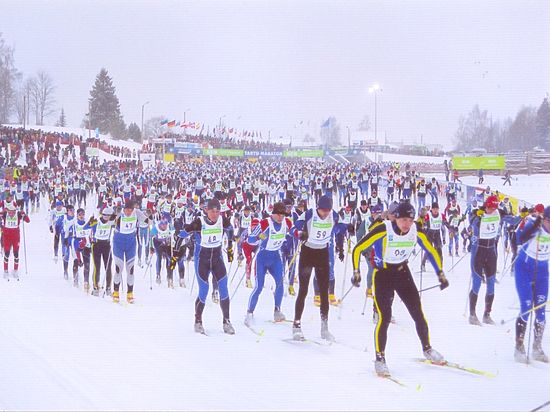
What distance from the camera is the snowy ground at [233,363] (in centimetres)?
483

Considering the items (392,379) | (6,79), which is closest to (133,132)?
(6,79)

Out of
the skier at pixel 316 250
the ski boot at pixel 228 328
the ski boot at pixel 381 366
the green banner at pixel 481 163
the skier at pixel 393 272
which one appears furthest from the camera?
the green banner at pixel 481 163

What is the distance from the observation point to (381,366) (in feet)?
17.9

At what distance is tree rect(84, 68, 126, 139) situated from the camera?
263 feet

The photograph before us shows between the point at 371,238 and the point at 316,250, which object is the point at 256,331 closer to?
the point at 316,250

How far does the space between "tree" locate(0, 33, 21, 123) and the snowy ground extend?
818 inches

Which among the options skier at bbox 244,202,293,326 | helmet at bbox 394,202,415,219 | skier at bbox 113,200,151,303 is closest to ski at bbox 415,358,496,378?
helmet at bbox 394,202,415,219

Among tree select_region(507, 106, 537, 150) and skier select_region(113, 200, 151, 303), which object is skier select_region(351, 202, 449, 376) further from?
tree select_region(507, 106, 537, 150)

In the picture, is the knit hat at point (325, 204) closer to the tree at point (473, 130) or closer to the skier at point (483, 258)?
the skier at point (483, 258)

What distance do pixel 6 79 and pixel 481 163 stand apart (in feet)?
99.1

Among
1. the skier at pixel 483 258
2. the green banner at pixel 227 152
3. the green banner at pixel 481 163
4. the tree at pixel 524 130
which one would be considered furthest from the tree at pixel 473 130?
the skier at pixel 483 258

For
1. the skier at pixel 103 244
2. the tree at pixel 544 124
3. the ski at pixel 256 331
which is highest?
the tree at pixel 544 124

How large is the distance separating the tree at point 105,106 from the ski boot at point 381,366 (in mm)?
78077

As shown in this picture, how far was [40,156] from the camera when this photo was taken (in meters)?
36.2
